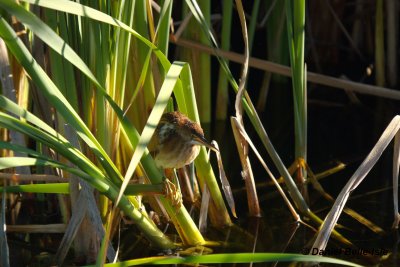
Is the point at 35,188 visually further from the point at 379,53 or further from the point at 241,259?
the point at 379,53

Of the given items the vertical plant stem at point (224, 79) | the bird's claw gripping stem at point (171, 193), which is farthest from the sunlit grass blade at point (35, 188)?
the vertical plant stem at point (224, 79)

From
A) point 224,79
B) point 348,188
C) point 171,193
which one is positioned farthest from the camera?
point 224,79

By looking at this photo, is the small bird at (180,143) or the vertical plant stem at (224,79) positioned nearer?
the small bird at (180,143)

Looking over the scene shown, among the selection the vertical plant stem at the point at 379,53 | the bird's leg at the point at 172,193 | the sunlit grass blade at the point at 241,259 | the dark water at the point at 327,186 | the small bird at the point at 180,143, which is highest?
the vertical plant stem at the point at 379,53

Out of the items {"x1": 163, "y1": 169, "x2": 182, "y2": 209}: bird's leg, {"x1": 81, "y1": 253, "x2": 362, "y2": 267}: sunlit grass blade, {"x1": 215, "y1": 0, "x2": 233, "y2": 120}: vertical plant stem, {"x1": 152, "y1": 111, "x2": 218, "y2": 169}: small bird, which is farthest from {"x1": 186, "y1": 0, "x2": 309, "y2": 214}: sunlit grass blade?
{"x1": 215, "y1": 0, "x2": 233, "y2": 120}: vertical plant stem

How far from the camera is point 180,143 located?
317cm

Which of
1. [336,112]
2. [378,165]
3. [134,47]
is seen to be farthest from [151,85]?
[336,112]

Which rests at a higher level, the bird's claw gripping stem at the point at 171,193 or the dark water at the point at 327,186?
the bird's claw gripping stem at the point at 171,193

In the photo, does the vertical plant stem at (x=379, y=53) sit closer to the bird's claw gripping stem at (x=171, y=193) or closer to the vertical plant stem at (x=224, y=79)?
the vertical plant stem at (x=224, y=79)

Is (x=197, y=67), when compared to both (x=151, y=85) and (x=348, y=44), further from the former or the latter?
(x=348, y=44)

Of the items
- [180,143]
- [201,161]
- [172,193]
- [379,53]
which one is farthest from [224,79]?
[172,193]

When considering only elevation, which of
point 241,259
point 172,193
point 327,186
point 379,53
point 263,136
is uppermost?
point 379,53

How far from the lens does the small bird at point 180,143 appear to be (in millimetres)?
3166

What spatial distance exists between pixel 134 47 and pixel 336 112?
2.51 meters
